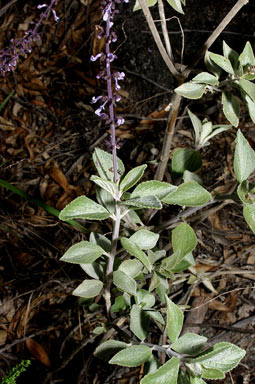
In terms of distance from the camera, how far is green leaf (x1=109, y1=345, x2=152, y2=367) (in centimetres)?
81

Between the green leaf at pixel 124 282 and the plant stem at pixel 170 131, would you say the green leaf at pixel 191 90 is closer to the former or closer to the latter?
the plant stem at pixel 170 131

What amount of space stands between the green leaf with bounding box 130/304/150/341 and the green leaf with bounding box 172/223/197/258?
0.17 metres

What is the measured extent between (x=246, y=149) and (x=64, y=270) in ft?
3.06

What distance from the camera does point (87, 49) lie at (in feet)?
7.24

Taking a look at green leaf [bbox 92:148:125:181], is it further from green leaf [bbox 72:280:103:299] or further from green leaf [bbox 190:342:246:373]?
green leaf [bbox 190:342:246:373]

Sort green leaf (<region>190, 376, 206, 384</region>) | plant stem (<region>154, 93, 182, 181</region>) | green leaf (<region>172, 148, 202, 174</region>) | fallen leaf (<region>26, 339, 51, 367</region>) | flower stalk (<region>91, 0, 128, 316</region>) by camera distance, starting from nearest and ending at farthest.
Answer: flower stalk (<region>91, 0, 128, 316</region>) → green leaf (<region>190, 376, 206, 384</region>) → plant stem (<region>154, 93, 182, 181</region>) → green leaf (<region>172, 148, 202, 174</region>) → fallen leaf (<region>26, 339, 51, 367</region>)

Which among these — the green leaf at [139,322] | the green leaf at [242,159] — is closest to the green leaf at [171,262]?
the green leaf at [139,322]

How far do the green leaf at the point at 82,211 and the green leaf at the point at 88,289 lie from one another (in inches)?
10.3

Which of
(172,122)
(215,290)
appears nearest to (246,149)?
(172,122)

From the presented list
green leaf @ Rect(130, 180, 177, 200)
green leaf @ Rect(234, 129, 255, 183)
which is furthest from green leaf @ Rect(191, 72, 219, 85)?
green leaf @ Rect(130, 180, 177, 200)

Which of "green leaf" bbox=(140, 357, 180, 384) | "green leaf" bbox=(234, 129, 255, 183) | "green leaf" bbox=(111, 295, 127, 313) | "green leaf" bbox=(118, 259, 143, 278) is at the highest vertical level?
"green leaf" bbox=(234, 129, 255, 183)

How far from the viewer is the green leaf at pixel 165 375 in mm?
708

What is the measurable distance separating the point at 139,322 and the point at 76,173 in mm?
1038

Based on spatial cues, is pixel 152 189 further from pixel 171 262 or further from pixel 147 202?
pixel 171 262
